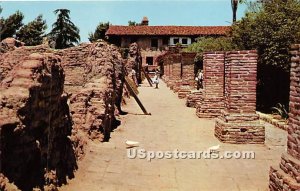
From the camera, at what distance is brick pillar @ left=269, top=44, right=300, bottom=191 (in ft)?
18.4

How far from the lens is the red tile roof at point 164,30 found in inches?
2319

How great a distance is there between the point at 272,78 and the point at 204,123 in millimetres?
5861

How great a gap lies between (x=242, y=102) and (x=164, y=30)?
166 ft

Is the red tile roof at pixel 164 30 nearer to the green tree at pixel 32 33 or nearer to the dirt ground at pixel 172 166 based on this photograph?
the green tree at pixel 32 33

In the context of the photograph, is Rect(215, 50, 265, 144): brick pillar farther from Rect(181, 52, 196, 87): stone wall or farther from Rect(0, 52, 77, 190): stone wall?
Rect(181, 52, 196, 87): stone wall

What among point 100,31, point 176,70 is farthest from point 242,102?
point 100,31

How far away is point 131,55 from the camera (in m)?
34.4

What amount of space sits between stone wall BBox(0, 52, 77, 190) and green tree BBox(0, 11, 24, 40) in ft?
99.5

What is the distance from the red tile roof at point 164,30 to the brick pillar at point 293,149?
53.7 m

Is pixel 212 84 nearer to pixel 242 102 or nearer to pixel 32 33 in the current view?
pixel 242 102

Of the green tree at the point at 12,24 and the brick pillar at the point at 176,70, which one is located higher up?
the green tree at the point at 12,24

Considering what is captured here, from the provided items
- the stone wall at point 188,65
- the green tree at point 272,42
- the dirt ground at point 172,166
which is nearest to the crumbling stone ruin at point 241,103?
the dirt ground at point 172,166

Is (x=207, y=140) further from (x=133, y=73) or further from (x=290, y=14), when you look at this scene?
(x=133, y=73)

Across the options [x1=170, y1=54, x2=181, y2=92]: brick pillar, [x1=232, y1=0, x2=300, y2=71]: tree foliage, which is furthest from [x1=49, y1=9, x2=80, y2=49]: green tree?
[x1=232, y1=0, x2=300, y2=71]: tree foliage
